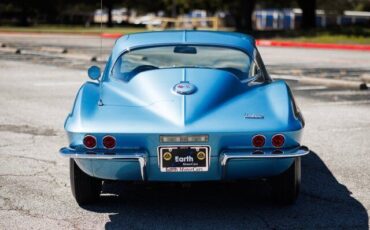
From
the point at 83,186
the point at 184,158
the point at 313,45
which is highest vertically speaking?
the point at 184,158

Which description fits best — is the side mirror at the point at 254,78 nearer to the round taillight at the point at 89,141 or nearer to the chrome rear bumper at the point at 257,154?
the chrome rear bumper at the point at 257,154

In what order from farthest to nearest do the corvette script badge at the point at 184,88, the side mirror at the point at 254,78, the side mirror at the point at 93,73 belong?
the side mirror at the point at 93,73 → the side mirror at the point at 254,78 → the corvette script badge at the point at 184,88

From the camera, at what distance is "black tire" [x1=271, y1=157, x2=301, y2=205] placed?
4.93 metres

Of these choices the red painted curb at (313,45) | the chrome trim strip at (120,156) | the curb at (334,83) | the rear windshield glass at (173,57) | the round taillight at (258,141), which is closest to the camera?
the chrome trim strip at (120,156)

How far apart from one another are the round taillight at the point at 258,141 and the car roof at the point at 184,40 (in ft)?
4.70

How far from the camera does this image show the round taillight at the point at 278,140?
4.62m

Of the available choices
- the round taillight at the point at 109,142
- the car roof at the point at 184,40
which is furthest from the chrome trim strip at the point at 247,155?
the car roof at the point at 184,40

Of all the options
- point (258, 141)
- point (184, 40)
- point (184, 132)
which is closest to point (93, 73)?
point (184, 40)

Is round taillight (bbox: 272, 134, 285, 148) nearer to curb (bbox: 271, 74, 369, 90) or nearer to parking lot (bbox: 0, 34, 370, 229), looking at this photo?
parking lot (bbox: 0, 34, 370, 229)

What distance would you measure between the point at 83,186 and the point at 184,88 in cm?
113

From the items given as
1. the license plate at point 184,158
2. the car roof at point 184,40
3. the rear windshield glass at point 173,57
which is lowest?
the license plate at point 184,158

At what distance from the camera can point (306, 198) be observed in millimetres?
5383

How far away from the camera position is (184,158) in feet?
14.8

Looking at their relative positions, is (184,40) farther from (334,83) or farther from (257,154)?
(334,83)
